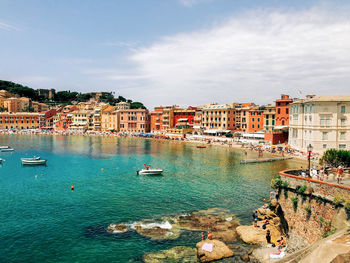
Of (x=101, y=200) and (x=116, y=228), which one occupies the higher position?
(x=101, y=200)

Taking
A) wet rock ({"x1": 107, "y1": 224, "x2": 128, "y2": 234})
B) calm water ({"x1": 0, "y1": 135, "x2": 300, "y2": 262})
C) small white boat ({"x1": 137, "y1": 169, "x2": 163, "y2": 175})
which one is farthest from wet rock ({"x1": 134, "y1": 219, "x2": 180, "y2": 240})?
small white boat ({"x1": 137, "y1": 169, "x2": 163, "y2": 175})

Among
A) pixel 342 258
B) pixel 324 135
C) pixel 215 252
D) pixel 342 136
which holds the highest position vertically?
pixel 324 135

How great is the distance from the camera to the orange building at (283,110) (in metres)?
82.8

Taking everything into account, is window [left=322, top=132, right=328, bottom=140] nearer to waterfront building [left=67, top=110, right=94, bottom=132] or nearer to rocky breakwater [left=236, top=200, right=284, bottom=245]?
rocky breakwater [left=236, top=200, right=284, bottom=245]

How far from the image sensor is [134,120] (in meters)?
143

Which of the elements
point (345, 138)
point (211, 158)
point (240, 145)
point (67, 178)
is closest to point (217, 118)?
point (240, 145)

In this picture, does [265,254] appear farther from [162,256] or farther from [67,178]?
[67,178]

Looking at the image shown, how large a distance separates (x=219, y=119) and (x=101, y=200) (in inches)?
3396

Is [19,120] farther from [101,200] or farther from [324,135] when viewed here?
[324,135]

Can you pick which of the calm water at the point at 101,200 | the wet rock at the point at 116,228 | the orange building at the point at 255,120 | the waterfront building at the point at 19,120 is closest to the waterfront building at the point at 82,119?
the waterfront building at the point at 19,120

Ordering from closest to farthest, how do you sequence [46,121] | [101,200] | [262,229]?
1. [262,229]
2. [101,200]
3. [46,121]

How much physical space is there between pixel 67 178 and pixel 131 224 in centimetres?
2353

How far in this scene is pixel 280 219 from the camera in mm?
25031

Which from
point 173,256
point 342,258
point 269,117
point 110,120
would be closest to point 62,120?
point 110,120
